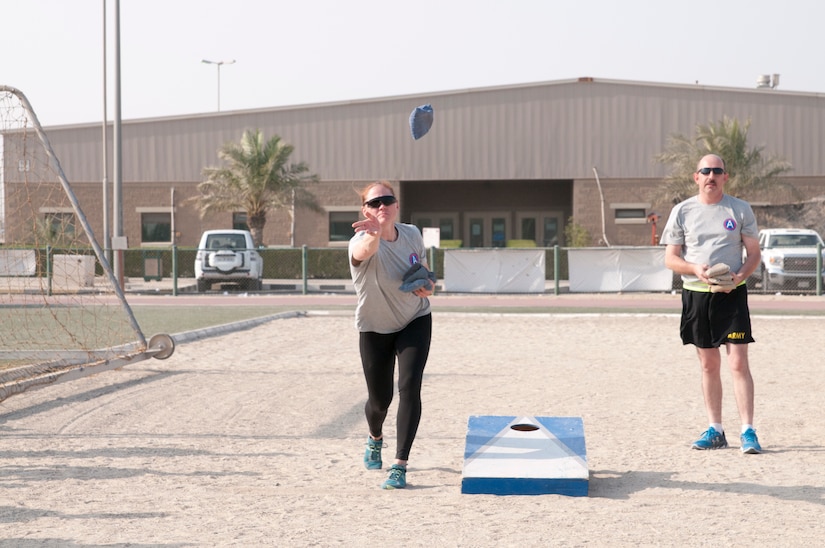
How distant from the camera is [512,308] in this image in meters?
23.1

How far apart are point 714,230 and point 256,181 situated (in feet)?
122

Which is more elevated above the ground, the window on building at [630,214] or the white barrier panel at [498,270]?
the window on building at [630,214]

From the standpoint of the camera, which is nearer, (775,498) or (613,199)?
(775,498)

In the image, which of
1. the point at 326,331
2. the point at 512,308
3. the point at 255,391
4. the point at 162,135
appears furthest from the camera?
the point at 162,135

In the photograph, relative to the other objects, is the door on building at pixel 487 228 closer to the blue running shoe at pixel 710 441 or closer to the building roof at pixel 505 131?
the building roof at pixel 505 131

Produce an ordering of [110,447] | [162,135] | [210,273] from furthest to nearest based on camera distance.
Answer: [162,135] < [210,273] < [110,447]

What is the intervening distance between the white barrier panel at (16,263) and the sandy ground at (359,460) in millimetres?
2081

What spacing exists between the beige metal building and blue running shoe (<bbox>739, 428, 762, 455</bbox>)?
39286mm

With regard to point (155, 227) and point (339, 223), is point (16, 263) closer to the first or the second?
point (339, 223)

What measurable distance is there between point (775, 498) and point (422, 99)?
4223 centimetres

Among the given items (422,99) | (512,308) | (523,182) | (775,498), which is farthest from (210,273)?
(775,498)

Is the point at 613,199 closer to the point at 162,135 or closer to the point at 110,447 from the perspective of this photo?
the point at 162,135

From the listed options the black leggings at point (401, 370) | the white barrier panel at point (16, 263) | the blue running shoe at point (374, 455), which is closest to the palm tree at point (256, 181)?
the white barrier panel at point (16, 263)

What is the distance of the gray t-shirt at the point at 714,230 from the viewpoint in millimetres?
7227
